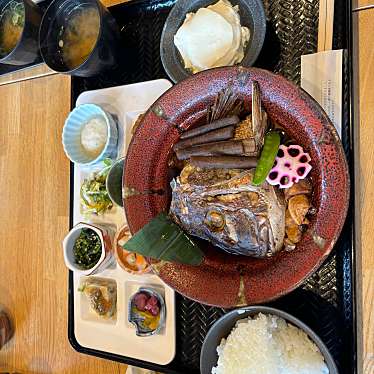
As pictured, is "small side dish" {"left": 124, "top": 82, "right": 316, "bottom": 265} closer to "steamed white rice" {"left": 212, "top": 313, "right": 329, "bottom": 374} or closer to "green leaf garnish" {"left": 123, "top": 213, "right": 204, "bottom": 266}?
"green leaf garnish" {"left": 123, "top": 213, "right": 204, "bottom": 266}

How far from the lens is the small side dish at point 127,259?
1.56 m

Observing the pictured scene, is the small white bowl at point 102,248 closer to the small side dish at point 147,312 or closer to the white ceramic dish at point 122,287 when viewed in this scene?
the white ceramic dish at point 122,287

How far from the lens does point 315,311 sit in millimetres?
1318

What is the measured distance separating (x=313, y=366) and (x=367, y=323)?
22 cm

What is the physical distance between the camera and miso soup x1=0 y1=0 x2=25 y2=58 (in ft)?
6.08

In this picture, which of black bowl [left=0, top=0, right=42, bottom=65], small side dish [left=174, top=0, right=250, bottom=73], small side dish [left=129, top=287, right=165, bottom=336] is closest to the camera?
small side dish [left=174, top=0, right=250, bottom=73]

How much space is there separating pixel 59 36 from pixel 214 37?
65 cm

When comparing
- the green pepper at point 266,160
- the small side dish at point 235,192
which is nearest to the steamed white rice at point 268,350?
the small side dish at point 235,192

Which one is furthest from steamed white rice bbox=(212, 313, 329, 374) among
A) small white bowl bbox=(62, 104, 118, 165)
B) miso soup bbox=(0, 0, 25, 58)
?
miso soup bbox=(0, 0, 25, 58)

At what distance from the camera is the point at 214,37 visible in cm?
141

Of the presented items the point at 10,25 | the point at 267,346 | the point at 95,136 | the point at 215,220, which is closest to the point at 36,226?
the point at 95,136

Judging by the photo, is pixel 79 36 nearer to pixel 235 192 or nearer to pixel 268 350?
pixel 235 192

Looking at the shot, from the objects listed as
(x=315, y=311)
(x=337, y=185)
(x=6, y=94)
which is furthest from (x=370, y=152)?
(x=6, y=94)

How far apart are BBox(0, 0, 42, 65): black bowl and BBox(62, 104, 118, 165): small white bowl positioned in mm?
332
